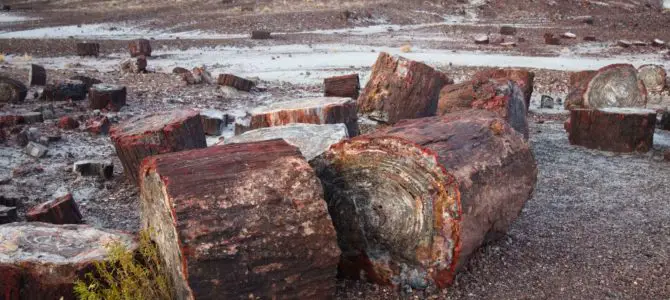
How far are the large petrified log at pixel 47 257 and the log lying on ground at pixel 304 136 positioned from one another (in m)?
1.31

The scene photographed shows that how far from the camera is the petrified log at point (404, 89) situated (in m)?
7.81

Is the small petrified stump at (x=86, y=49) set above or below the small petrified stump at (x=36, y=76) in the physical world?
above

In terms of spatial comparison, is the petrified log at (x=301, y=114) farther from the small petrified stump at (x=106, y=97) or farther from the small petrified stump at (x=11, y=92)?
the small petrified stump at (x=11, y=92)

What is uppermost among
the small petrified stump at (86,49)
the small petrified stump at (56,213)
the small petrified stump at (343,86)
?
the small petrified stump at (86,49)

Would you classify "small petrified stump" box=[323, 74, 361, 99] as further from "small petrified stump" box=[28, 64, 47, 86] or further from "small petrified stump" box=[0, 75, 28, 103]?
"small petrified stump" box=[28, 64, 47, 86]

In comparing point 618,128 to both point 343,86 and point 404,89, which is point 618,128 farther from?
point 343,86

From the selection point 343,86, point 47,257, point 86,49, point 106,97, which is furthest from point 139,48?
point 47,257

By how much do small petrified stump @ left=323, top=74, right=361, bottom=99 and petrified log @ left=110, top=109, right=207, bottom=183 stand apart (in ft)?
12.1

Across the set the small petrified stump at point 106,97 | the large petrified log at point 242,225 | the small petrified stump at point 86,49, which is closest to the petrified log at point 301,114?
the large petrified log at point 242,225

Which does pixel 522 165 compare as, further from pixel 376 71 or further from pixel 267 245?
pixel 376 71

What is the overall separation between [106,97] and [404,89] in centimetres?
443

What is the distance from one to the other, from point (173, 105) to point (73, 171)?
357 centimetres

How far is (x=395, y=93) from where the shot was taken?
788cm

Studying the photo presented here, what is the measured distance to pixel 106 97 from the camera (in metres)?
8.94
